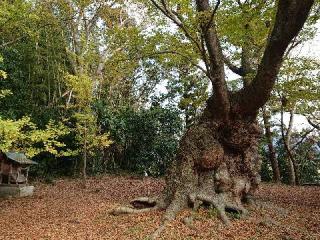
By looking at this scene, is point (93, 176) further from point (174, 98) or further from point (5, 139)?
point (5, 139)

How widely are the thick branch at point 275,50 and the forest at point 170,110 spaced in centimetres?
3

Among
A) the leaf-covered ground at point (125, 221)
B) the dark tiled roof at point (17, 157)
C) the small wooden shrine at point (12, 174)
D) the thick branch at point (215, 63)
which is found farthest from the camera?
the small wooden shrine at point (12, 174)

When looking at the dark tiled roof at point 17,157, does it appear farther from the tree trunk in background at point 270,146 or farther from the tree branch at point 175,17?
the tree trunk in background at point 270,146

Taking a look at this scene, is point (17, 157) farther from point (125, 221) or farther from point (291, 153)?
point (291, 153)

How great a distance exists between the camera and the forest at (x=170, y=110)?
8727mm

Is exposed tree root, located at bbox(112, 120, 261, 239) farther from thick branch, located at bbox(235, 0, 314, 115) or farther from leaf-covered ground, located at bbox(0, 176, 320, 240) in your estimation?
thick branch, located at bbox(235, 0, 314, 115)

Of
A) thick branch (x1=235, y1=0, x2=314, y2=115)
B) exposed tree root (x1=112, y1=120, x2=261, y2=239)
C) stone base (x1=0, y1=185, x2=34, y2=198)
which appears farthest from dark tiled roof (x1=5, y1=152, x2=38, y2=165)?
thick branch (x1=235, y1=0, x2=314, y2=115)

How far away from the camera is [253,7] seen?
9.66 metres

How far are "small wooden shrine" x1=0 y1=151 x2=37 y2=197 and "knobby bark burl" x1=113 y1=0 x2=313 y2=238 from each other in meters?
5.93

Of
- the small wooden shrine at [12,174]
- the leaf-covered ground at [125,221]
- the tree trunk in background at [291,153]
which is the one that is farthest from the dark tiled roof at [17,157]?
the tree trunk in background at [291,153]

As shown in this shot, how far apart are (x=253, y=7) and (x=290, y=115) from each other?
11244mm

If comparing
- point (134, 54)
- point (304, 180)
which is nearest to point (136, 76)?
point (304, 180)

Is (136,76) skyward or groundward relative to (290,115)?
skyward

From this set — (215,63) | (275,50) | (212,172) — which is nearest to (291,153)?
(212,172)
